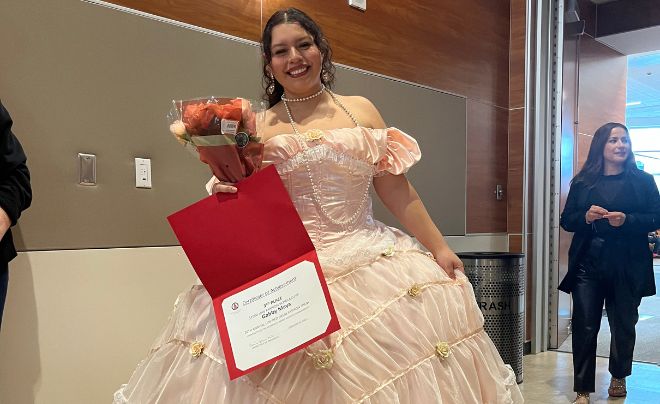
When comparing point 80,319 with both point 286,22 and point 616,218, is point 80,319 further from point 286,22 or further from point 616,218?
point 616,218

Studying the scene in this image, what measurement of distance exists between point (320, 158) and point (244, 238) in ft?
1.55

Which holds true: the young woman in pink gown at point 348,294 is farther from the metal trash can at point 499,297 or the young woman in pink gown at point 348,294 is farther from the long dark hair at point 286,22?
the metal trash can at point 499,297

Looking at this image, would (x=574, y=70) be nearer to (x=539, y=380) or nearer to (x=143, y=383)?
(x=539, y=380)

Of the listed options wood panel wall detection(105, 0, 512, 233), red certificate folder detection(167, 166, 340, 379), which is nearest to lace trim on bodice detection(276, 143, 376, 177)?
red certificate folder detection(167, 166, 340, 379)

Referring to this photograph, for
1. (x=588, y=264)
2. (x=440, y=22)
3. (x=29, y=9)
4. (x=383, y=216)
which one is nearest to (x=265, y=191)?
(x=29, y=9)

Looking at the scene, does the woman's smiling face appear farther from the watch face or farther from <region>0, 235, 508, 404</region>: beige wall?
<region>0, 235, 508, 404</region>: beige wall

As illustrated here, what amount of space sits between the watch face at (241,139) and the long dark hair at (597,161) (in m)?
2.73

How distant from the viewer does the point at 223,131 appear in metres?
1.22

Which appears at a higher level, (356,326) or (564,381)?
(356,326)

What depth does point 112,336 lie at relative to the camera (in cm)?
223

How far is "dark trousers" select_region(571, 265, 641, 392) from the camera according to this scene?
3215mm

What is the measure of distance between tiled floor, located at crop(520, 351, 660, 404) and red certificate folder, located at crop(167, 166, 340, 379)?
2.58 m

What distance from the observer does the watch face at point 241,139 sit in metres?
1.25

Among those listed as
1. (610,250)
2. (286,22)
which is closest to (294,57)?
(286,22)
